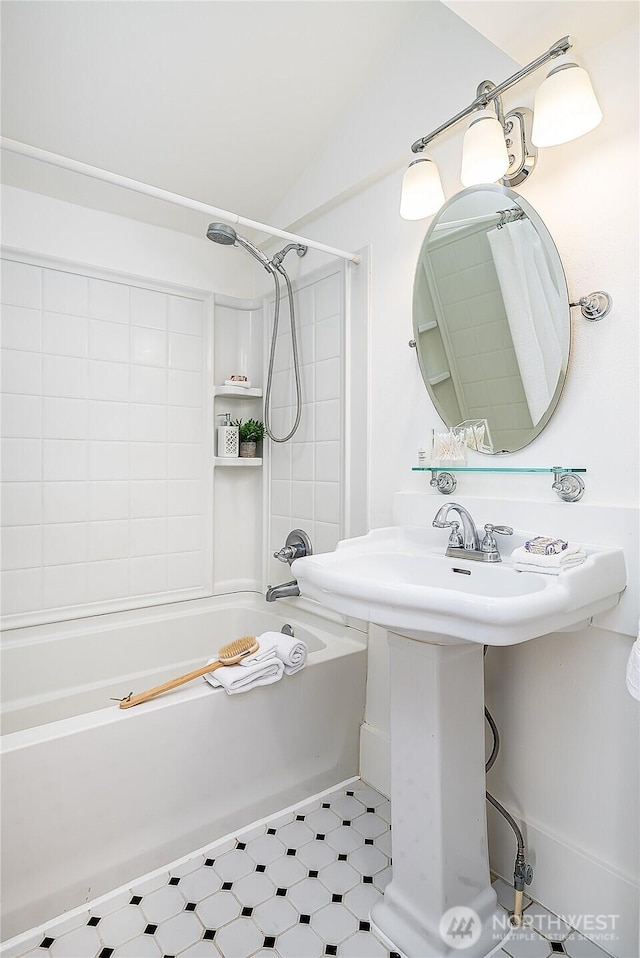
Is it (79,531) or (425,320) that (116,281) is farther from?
(425,320)

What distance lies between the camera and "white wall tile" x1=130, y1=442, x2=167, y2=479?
2.40 meters

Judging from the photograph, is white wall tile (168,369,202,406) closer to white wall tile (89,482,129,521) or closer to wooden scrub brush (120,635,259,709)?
white wall tile (89,482,129,521)

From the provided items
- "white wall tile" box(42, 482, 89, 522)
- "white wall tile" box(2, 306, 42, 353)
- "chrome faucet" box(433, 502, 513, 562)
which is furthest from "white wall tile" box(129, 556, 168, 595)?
"chrome faucet" box(433, 502, 513, 562)

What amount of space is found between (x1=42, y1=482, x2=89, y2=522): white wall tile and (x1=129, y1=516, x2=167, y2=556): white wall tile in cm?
22

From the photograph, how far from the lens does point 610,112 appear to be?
4.20ft

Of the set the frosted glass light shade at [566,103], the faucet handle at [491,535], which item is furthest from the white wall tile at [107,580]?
the frosted glass light shade at [566,103]

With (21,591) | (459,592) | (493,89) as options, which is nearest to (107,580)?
(21,591)

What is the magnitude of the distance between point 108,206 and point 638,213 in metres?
1.97

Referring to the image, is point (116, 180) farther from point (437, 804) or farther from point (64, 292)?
point (437, 804)

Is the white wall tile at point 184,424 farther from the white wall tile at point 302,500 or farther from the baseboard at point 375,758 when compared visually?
the baseboard at point 375,758

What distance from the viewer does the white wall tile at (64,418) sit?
2.19m

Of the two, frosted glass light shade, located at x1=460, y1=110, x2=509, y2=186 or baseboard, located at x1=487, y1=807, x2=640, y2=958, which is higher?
frosted glass light shade, located at x1=460, y1=110, x2=509, y2=186

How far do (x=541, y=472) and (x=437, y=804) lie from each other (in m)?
0.84

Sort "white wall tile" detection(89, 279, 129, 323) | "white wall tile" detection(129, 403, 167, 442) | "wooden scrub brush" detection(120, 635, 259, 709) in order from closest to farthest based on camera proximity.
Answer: "wooden scrub brush" detection(120, 635, 259, 709) < "white wall tile" detection(89, 279, 129, 323) < "white wall tile" detection(129, 403, 167, 442)
